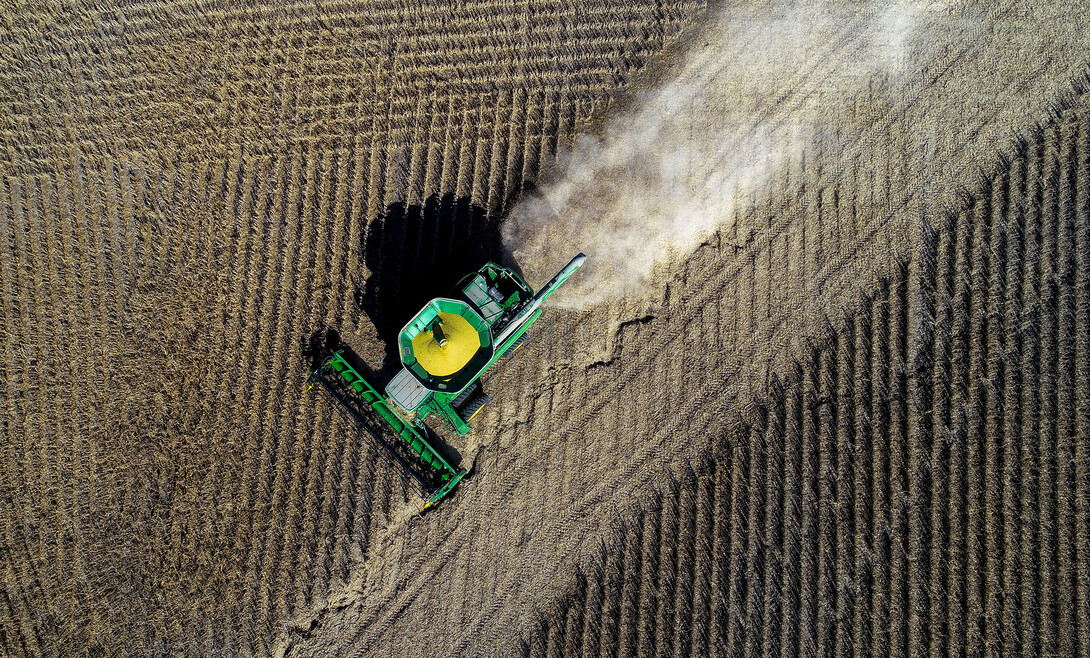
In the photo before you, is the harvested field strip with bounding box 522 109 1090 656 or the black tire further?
the black tire

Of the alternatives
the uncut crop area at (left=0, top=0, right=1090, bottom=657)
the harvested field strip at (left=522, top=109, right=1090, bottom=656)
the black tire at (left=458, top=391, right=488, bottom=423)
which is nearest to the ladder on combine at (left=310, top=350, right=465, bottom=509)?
the uncut crop area at (left=0, top=0, right=1090, bottom=657)

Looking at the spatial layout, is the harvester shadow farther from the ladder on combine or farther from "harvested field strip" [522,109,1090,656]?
"harvested field strip" [522,109,1090,656]

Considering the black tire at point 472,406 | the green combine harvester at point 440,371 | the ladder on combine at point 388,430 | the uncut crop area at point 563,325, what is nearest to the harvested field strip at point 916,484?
the uncut crop area at point 563,325

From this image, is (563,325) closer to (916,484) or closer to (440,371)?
(440,371)

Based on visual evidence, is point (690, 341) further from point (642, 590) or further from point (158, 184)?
point (158, 184)

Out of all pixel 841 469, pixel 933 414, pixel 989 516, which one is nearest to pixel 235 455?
pixel 841 469

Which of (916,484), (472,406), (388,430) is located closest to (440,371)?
(472,406)
